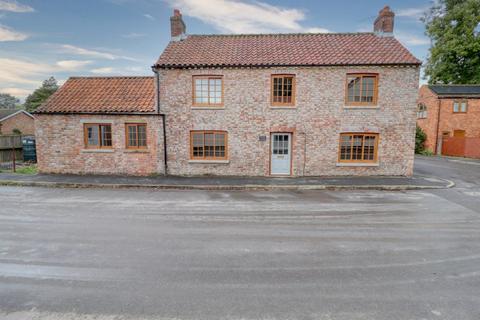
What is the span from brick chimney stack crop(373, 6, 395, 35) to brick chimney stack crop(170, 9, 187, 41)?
472 inches

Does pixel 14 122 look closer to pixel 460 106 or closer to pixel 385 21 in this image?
pixel 385 21

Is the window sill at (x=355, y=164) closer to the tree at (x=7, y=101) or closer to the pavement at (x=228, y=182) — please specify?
the pavement at (x=228, y=182)

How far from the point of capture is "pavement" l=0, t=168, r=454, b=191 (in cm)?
1227

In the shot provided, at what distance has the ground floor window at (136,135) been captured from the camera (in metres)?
14.5

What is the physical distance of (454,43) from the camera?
31109mm

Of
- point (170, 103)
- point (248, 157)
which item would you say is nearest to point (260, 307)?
point (248, 157)

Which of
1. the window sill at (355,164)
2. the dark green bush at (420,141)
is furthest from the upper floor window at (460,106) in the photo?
the window sill at (355,164)

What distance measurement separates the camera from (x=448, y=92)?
27.3m

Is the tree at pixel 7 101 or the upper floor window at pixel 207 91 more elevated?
the tree at pixel 7 101

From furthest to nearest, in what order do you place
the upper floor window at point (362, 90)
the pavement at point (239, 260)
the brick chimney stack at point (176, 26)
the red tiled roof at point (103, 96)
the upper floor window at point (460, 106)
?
1. the upper floor window at point (460, 106)
2. the brick chimney stack at point (176, 26)
3. the red tiled roof at point (103, 96)
4. the upper floor window at point (362, 90)
5. the pavement at point (239, 260)

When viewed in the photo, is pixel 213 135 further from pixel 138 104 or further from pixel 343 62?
pixel 343 62

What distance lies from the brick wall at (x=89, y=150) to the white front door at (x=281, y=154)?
20.1ft

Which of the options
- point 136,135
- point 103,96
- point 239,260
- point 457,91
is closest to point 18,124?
point 103,96

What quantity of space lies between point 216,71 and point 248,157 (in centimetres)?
486
